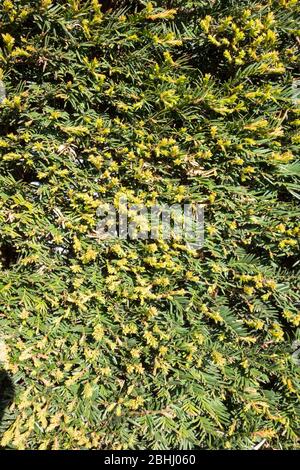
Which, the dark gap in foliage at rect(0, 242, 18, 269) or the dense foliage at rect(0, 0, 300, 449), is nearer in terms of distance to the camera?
the dense foliage at rect(0, 0, 300, 449)

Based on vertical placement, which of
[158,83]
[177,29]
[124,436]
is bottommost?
[124,436]

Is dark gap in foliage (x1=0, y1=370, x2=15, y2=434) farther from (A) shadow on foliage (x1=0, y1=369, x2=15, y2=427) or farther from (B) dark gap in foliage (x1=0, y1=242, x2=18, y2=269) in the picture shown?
(B) dark gap in foliage (x1=0, y1=242, x2=18, y2=269)

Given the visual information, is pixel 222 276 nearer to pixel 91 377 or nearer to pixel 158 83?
pixel 91 377

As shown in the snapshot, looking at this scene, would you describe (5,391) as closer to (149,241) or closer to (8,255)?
(8,255)

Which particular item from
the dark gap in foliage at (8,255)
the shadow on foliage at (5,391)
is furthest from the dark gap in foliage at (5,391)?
the dark gap in foliage at (8,255)

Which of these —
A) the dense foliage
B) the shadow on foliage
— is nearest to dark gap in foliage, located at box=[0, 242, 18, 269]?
the dense foliage

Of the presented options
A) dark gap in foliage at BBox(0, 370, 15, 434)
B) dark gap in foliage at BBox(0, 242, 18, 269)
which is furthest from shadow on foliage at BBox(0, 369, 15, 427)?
dark gap in foliage at BBox(0, 242, 18, 269)

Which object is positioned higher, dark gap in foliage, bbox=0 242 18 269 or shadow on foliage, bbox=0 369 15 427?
dark gap in foliage, bbox=0 242 18 269

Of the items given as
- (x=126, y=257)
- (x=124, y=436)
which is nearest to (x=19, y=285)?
(x=126, y=257)

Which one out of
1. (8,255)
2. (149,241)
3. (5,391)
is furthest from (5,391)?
(149,241)
